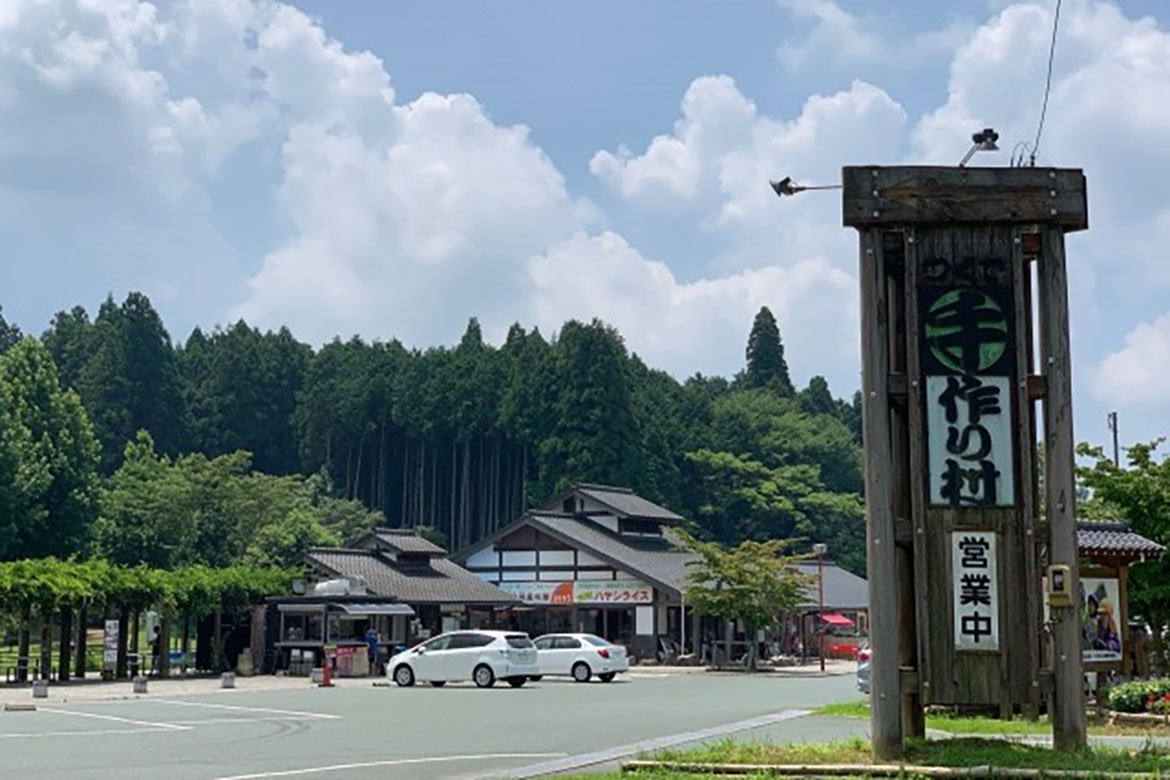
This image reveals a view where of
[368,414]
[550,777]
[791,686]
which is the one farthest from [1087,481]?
[368,414]

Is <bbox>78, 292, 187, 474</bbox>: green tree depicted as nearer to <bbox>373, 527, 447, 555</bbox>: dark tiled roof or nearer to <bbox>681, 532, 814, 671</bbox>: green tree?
<bbox>373, 527, 447, 555</bbox>: dark tiled roof

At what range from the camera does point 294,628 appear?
141ft

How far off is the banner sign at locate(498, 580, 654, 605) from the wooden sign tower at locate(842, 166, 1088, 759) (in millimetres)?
39877

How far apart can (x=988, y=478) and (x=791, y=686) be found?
24639 mm

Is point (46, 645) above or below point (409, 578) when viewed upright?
below

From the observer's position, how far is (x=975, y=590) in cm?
1205

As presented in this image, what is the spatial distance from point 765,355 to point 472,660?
79.6 m

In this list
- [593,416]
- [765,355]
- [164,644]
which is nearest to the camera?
[164,644]

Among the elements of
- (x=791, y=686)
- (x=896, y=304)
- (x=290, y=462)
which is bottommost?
(x=791, y=686)

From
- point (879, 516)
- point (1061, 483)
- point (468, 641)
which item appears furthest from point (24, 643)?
point (1061, 483)

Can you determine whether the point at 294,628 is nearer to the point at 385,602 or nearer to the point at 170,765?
the point at 385,602

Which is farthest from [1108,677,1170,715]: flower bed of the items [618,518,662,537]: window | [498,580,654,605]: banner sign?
[618,518,662,537]: window

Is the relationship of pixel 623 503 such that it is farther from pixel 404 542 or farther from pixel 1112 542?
pixel 1112 542

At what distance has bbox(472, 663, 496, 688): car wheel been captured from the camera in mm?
33562
